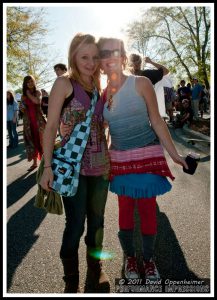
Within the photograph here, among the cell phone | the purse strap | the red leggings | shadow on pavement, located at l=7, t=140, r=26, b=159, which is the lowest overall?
the red leggings

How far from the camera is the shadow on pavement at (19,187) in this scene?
5.15 metres

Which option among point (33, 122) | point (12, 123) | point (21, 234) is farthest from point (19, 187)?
point (12, 123)

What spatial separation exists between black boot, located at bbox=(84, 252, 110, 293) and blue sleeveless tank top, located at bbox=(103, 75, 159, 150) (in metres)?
0.97

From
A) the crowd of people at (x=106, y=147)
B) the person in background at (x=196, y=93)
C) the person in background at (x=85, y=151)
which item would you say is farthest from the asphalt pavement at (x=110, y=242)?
the person in background at (x=196, y=93)

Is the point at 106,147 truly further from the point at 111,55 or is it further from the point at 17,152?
the point at 17,152

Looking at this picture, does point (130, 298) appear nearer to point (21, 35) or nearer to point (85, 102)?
point (85, 102)

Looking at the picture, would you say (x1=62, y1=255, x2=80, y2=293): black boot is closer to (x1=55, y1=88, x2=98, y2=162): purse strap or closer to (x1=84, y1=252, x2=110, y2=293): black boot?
(x1=84, y1=252, x2=110, y2=293): black boot

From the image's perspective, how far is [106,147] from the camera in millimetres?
2592

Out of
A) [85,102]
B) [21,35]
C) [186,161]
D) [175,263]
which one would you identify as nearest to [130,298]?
[175,263]

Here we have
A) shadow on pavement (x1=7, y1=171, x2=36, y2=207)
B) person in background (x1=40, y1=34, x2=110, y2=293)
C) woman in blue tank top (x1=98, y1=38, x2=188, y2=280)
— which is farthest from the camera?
shadow on pavement (x1=7, y1=171, x2=36, y2=207)

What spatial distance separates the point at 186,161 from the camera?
2553 mm

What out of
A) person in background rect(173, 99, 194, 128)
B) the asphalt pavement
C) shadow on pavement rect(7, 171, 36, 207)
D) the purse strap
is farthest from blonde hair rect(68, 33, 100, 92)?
person in background rect(173, 99, 194, 128)

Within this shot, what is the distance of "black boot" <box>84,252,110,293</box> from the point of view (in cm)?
264

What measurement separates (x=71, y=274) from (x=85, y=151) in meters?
0.94
